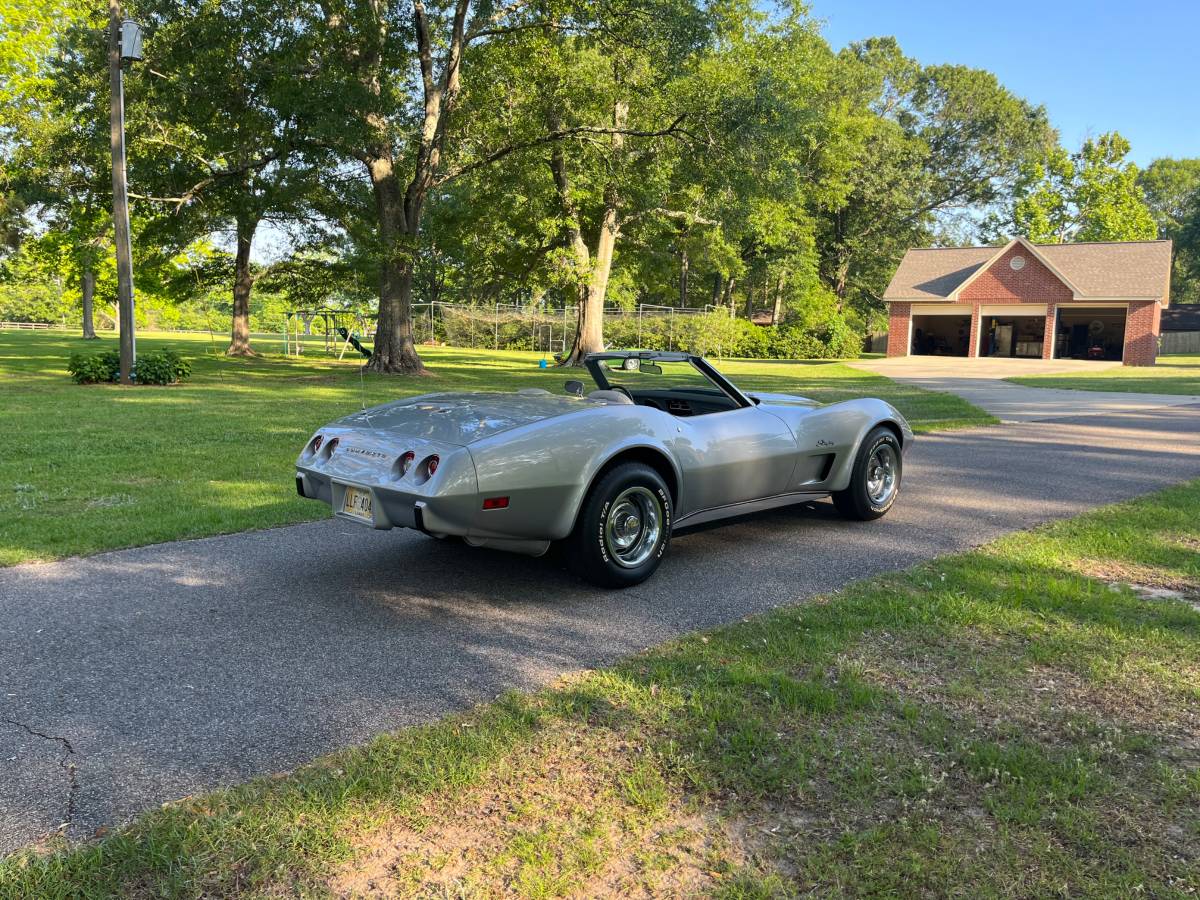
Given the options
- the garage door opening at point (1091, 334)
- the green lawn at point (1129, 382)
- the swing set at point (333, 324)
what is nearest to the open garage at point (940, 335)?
the garage door opening at point (1091, 334)

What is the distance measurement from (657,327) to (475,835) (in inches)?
1462

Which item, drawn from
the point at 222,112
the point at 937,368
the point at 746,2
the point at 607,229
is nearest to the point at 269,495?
the point at 222,112

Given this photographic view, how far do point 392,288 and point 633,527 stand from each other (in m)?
18.8

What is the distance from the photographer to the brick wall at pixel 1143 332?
124 ft

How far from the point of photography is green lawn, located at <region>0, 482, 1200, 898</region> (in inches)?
86.7

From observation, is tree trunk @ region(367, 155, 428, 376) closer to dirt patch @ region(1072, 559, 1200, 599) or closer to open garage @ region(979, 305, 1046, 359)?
dirt patch @ region(1072, 559, 1200, 599)

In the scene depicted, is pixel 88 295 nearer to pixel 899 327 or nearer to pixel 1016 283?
pixel 899 327

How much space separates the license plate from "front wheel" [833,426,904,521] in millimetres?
3377

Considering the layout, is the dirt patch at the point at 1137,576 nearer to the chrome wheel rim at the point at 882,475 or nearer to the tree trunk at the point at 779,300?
the chrome wheel rim at the point at 882,475

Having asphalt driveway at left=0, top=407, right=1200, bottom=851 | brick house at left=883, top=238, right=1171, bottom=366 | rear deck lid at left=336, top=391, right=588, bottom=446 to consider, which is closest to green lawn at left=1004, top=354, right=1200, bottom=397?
brick house at left=883, top=238, right=1171, bottom=366

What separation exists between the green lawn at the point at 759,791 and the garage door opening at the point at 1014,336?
153ft

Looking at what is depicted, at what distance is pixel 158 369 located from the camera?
1780cm

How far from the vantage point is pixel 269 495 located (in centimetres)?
706

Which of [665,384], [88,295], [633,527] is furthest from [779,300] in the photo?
[633,527]
